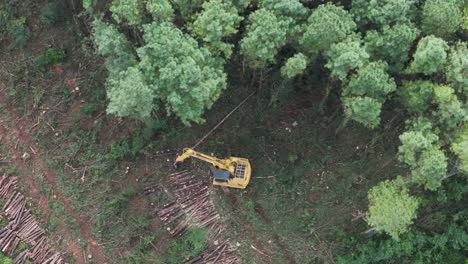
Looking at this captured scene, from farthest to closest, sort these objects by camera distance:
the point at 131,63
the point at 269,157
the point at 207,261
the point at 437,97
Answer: the point at 269,157, the point at 207,261, the point at 131,63, the point at 437,97

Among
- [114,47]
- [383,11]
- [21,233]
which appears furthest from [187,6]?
[21,233]

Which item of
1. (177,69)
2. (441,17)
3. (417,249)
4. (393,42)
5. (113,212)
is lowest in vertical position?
(417,249)

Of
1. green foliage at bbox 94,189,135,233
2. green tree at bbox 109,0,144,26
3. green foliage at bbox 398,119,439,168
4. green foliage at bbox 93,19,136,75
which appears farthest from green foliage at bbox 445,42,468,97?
green foliage at bbox 94,189,135,233

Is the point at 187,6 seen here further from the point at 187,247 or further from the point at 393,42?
the point at 187,247

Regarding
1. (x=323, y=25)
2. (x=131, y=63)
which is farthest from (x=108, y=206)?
(x=323, y=25)

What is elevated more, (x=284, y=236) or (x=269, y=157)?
(x=269, y=157)

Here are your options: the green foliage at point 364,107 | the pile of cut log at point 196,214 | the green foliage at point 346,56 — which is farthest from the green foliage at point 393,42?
the pile of cut log at point 196,214

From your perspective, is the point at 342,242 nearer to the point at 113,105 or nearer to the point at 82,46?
the point at 113,105
